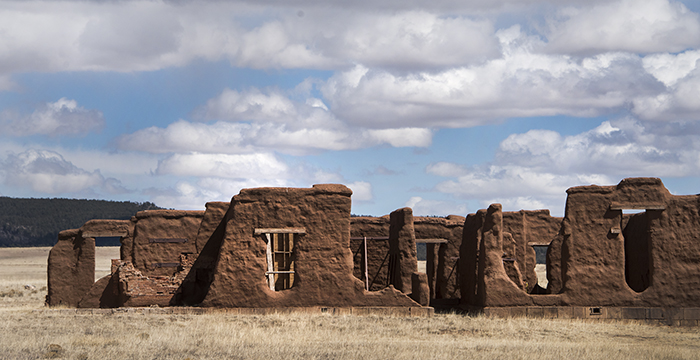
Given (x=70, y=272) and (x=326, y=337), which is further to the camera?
(x=70, y=272)

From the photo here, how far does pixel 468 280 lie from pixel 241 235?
6.12 meters

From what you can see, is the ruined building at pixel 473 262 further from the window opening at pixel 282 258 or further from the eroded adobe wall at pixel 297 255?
the window opening at pixel 282 258

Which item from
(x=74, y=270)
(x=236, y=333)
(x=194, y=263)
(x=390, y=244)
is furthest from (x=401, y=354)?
(x=74, y=270)

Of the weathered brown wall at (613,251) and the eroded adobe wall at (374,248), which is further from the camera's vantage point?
the eroded adobe wall at (374,248)

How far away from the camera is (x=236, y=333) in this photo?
43.7 feet

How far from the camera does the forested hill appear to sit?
90438 mm

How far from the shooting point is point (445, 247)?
73.1 ft

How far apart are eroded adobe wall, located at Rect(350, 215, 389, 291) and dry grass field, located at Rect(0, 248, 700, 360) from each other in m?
5.41

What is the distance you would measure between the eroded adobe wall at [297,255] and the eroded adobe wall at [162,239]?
313cm

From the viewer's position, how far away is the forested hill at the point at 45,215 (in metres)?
90.4

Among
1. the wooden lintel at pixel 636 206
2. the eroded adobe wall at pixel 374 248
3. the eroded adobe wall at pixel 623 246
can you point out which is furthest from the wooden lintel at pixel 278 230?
the wooden lintel at pixel 636 206

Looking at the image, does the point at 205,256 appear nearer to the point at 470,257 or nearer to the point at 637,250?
the point at 470,257

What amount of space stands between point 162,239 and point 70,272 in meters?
3.31

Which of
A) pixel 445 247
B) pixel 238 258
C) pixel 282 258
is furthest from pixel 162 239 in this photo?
pixel 445 247
